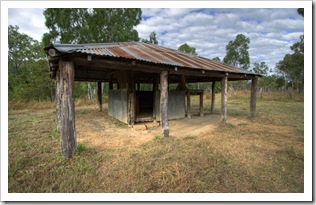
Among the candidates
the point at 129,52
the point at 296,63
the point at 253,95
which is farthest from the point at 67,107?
the point at 296,63

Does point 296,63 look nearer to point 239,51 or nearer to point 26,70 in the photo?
point 239,51

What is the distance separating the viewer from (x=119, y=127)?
829 centimetres

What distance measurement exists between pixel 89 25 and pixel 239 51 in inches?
1006

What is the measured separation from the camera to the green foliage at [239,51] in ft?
103

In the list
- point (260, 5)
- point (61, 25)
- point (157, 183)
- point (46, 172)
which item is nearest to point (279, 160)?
point (157, 183)

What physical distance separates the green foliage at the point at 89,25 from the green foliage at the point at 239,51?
20310 mm

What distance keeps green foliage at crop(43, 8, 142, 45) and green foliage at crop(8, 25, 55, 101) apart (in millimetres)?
5645

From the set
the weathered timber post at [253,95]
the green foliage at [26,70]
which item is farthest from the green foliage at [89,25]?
the weathered timber post at [253,95]

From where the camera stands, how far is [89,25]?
60.4 ft

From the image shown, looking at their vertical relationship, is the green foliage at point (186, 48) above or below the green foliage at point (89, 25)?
above

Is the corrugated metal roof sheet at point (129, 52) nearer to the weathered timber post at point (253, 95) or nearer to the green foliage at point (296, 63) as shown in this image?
the weathered timber post at point (253, 95)

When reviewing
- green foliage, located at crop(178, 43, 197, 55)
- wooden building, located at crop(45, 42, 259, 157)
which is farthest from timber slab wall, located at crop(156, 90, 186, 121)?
green foliage, located at crop(178, 43, 197, 55)

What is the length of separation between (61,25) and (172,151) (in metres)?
18.6

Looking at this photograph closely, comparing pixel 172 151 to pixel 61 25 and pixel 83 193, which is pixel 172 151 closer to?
pixel 83 193
